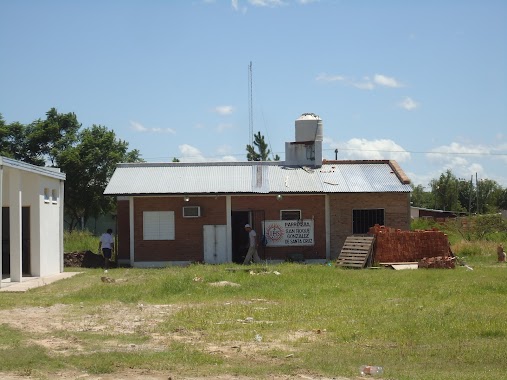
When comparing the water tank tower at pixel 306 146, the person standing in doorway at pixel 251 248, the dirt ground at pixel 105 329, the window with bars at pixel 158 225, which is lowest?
the dirt ground at pixel 105 329

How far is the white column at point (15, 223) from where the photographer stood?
24328mm

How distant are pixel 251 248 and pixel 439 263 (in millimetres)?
7596

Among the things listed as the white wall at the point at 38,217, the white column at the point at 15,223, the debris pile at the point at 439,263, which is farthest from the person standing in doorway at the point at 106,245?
the debris pile at the point at 439,263

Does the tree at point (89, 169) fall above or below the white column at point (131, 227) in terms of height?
above

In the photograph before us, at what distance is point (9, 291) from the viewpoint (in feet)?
72.1

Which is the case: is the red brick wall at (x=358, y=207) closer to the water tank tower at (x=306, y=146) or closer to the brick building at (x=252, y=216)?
the brick building at (x=252, y=216)

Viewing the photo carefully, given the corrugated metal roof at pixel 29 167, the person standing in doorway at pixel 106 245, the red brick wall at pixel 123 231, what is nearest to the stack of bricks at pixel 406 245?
the red brick wall at pixel 123 231

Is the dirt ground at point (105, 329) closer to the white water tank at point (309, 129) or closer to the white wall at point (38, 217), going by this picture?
the white wall at point (38, 217)

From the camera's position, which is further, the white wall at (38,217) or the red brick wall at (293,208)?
the red brick wall at (293,208)

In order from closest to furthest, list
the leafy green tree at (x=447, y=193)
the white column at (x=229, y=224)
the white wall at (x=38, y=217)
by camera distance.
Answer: the white wall at (x=38, y=217) → the white column at (x=229, y=224) → the leafy green tree at (x=447, y=193)

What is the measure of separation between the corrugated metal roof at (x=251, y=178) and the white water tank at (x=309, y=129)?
1680mm

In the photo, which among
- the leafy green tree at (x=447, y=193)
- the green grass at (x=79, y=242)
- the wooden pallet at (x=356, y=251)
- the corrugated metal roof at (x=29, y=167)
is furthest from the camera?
the leafy green tree at (x=447, y=193)

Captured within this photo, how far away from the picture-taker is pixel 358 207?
3312cm

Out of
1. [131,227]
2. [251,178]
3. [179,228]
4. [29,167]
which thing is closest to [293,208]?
[251,178]
